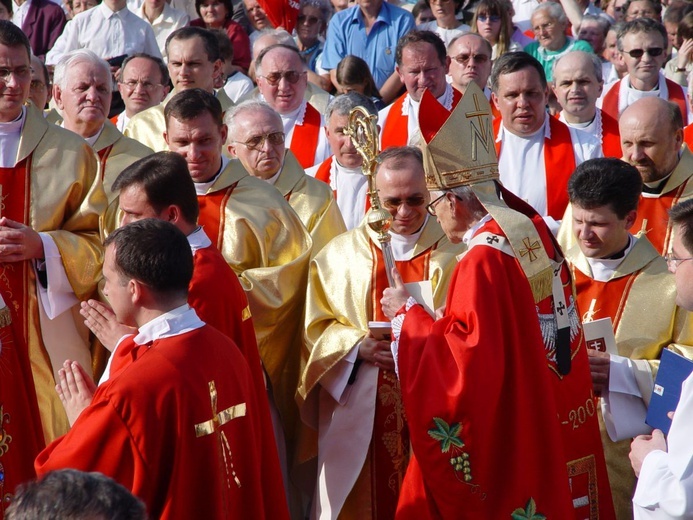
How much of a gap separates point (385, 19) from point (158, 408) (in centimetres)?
764

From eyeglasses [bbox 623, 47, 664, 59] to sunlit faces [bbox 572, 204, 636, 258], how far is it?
12.3 ft

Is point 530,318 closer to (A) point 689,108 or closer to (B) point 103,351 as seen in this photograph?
(B) point 103,351

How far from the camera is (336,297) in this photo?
5.89m

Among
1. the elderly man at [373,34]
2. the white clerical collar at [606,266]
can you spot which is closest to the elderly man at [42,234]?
the white clerical collar at [606,266]

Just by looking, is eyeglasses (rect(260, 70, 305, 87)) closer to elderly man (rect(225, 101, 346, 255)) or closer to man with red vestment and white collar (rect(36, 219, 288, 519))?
elderly man (rect(225, 101, 346, 255))

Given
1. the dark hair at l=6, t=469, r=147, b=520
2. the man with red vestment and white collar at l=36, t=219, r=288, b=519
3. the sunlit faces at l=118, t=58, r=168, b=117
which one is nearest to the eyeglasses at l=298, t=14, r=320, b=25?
the sunlit faces at l=118, t=58, r=168, b=117

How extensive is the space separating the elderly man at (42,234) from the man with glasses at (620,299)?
2375 mm

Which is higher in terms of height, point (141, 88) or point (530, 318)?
point (141, 88)

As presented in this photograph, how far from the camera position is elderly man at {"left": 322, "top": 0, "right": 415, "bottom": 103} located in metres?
10.8

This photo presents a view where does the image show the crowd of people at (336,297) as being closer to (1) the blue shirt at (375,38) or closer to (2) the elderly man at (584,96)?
(2) the elderly man at (584,96)

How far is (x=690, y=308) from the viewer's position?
3.84 metres

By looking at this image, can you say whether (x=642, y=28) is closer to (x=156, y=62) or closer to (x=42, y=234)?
(x=156, y=62)

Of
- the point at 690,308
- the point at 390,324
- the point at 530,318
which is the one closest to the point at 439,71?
the point at 390,324

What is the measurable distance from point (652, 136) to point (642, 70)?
9.11 ft
